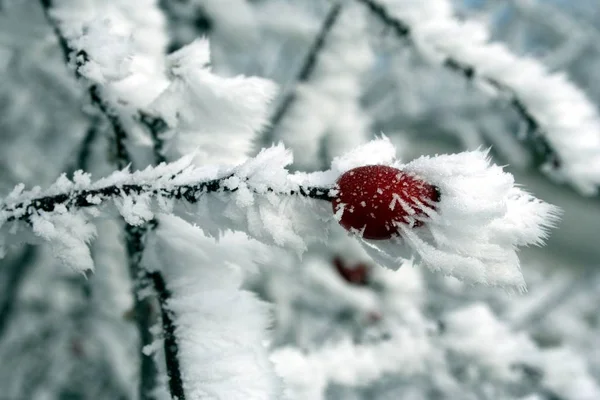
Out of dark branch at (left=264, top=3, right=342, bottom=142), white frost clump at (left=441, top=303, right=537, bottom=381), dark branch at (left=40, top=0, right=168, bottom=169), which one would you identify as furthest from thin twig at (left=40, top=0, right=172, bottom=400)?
dark branch at (left=264, top=3, right=342, bottom=142)

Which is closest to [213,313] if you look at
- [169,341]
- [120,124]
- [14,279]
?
[169,341]

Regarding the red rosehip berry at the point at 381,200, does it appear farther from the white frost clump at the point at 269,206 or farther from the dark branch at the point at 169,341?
the dark branch at the point at 169,341

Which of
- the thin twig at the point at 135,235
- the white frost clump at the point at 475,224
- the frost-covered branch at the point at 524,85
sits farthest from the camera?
the frost-covered branch at the point at 524,85

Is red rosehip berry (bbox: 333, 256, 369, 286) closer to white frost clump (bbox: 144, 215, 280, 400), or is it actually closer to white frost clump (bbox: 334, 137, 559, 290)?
white frost clump (bbox: 144, 215, 280, 400)

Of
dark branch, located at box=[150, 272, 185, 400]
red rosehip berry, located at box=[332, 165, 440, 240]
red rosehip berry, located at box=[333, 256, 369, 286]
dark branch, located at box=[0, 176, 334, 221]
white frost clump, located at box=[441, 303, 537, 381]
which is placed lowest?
dark branch, located at box=[150, 272, 185, 400]

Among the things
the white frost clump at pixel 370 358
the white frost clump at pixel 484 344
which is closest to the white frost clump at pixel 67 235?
the white frost clump at pixel 370 358

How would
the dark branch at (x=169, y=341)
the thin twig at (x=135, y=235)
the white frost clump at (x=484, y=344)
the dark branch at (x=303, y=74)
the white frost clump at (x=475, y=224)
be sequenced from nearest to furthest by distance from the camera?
the white frost clump at (x=475, y=224) < the dark branch at (x=169, y=341) < the thin twig at (x=135, y=235) < the white frost clump at (x=484, y=344) < the dark branch at (x=303, y=74)
